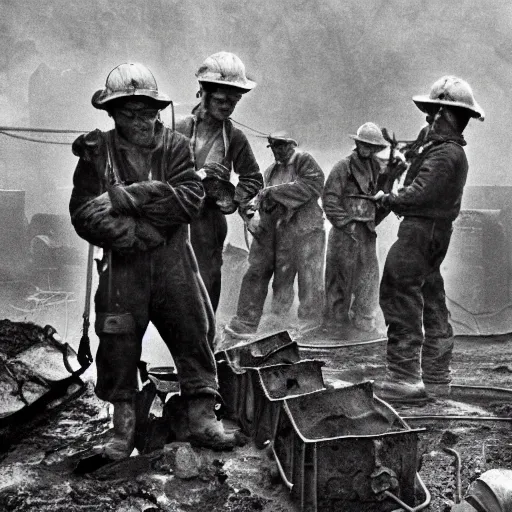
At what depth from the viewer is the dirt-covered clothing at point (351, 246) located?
10.9 meters

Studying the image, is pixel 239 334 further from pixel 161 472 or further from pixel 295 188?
pixel 161 472

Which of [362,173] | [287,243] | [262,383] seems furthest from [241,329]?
[262,383]

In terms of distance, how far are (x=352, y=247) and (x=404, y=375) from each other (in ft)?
13.4

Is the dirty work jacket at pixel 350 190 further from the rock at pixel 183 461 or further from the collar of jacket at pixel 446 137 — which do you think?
the rock at pixel 183 461

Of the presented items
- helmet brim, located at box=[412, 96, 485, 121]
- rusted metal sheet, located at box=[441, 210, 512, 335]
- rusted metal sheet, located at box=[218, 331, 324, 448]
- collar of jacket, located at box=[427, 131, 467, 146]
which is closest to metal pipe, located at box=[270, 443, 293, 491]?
Result: rusted metal sheet, located at box=[218, 331, 324, 448]

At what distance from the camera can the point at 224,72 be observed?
21.5ft

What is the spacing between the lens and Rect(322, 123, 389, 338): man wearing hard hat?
10.9 m

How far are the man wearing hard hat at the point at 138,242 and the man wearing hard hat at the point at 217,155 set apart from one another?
1.26 metres

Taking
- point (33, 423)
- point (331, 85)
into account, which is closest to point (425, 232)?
point (33, 423)

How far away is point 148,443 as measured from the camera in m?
5.46

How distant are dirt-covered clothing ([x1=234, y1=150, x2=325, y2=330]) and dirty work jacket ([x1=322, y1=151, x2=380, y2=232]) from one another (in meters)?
0.24

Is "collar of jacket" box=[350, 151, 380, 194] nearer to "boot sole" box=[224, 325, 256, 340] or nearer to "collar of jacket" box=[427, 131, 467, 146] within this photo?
"boot sole" box=[224, 325, 256, 340]

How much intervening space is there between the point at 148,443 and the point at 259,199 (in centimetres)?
586

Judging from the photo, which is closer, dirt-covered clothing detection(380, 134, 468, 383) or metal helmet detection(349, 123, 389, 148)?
dirt-covered clothing detection(380, 134, 468, 383)
